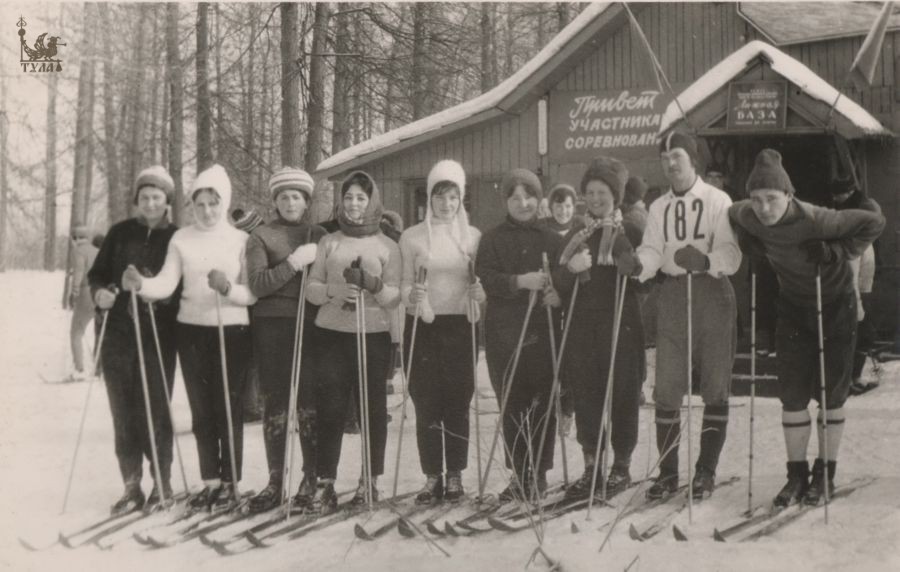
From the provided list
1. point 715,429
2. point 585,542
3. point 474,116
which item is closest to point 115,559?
point 585,542

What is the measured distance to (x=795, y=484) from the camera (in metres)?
3.71

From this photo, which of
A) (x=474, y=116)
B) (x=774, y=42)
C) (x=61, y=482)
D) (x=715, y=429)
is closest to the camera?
(x=715, y=429)

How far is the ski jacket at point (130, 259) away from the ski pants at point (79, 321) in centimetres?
415

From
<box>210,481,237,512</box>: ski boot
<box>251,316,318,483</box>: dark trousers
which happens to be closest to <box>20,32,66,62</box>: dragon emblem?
<box>251,316,318,483</box>: dark trousers

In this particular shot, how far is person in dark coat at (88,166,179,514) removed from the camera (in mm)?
4070

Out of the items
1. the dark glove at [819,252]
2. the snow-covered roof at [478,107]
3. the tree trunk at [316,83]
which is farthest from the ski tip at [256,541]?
the snow-covered roof at [478,107]

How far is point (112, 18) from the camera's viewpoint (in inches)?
292

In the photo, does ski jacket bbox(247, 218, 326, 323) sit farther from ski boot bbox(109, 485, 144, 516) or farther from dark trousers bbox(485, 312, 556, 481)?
ski boot bbox(109, 485, 144, 516)

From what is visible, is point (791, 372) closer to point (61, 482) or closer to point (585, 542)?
point (585, 542)

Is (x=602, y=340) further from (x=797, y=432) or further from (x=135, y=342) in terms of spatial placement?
(x=135, y=342)

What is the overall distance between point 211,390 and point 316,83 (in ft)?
16.1

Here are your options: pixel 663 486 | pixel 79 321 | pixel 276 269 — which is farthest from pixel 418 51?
pixel 663 486

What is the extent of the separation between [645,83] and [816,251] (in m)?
5.74

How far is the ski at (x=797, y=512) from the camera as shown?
10.9ft
